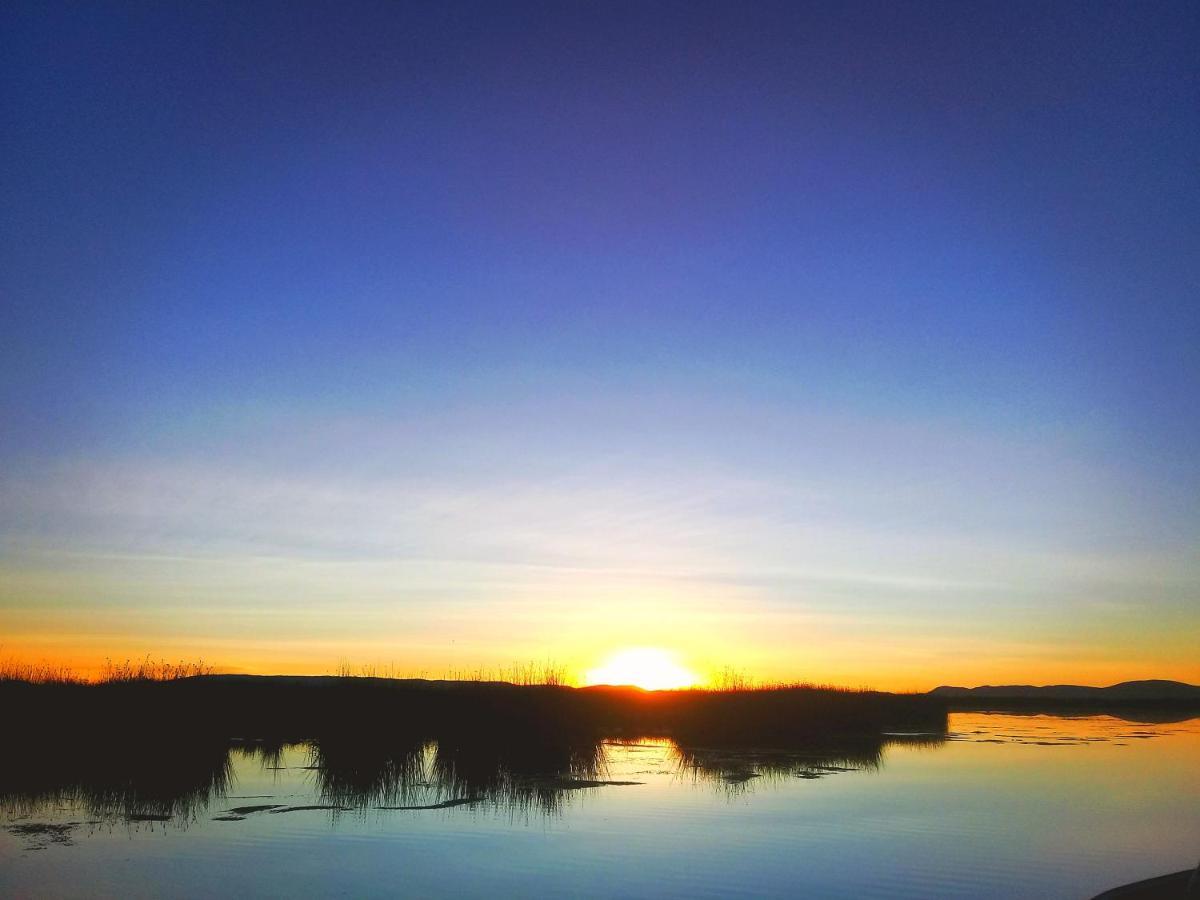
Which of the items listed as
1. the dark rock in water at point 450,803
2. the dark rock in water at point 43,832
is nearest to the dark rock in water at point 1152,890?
the dark rock in water at point 450,803

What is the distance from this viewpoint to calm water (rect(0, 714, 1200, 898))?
1162 cm

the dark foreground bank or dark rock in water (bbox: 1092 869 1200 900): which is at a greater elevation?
the dark foreground bank

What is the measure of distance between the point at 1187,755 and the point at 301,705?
2539 centimetres

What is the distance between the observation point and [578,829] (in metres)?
14.9

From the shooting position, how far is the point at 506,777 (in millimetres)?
19500

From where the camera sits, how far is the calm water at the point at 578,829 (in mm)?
11625

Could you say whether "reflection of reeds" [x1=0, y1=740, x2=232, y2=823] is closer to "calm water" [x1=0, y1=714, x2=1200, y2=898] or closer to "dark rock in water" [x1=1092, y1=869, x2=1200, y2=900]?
"calm water" [x1=0, y1=714, x2=1200, y2=898]

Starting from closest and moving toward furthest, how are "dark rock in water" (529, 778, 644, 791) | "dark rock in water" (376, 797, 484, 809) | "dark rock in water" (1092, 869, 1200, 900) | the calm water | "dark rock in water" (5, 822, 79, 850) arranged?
"dark rock in water" (1092, 869, 1200, 900), the calm water, "dark rock in water" (5, 822, 79, 850), "dark rock in water" (376, 797, 484, 809), "dark rock in water" (529, 778, 644, 791)

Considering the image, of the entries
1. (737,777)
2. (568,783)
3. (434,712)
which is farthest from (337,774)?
(737,777)

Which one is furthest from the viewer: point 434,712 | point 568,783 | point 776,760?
point 776,760

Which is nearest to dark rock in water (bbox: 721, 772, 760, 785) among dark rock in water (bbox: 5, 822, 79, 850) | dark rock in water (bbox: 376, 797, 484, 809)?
dark rock in water (bbox: 376, 797, 484, 809)

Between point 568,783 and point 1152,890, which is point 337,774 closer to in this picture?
point 568,783

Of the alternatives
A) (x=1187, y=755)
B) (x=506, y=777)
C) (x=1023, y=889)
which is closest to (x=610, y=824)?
(x=506, y=777)

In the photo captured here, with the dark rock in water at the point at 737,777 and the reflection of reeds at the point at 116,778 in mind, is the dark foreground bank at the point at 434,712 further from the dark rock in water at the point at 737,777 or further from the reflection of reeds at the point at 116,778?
the dark rock in water at the point at 737,777
